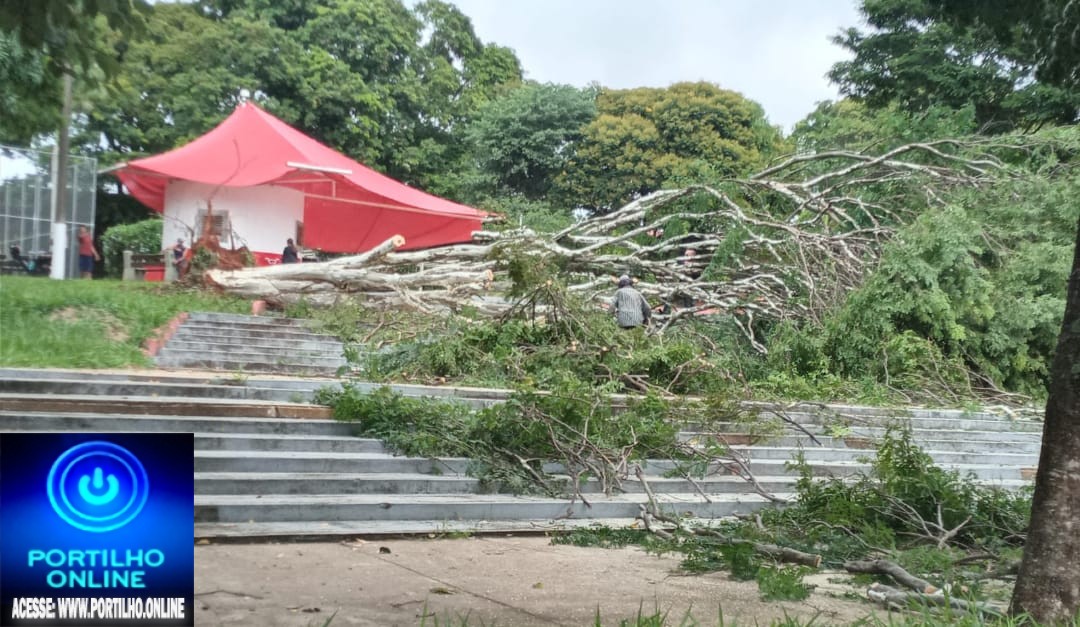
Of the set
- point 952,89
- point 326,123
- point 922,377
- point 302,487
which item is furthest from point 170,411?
point 326,123

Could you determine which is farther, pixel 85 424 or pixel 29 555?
pixel 85 424

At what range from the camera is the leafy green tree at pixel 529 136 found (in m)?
30.9

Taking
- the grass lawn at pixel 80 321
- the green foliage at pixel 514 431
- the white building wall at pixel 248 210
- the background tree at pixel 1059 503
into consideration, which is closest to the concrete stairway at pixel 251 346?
the grass lawn at pixel 80 321

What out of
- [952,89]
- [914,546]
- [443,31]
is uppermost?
[443,31]

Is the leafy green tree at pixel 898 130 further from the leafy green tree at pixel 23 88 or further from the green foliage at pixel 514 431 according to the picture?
the leafy green tree at pixel 23 88

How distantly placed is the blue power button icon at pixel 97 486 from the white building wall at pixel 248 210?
70.8ft

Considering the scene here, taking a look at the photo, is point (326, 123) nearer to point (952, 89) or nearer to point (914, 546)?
point (952, 89)

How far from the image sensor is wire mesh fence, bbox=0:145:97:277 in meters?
20.0

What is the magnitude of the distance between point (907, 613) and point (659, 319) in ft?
32.3

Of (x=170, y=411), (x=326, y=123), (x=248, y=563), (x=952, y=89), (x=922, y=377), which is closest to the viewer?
(x=248, y=563)

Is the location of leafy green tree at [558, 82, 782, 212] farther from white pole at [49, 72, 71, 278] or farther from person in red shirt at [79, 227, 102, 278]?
white pole at [49, 72, 71, 278]

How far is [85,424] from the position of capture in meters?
7.14

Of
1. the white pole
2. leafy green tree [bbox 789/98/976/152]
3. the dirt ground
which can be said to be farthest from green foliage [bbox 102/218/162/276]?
the dirt ground

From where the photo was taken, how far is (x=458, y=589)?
4.62 meters
